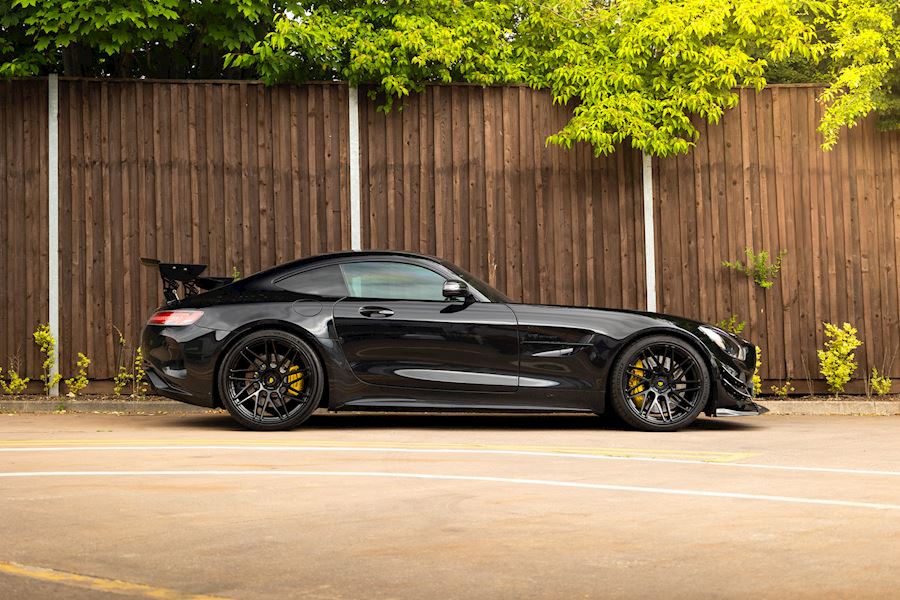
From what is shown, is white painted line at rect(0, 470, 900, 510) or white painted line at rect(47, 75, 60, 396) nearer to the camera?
white painted line at rect(0, 470, 900, 510)

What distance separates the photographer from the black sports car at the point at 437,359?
9578 mm

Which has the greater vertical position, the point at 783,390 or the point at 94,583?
the point at 783,390

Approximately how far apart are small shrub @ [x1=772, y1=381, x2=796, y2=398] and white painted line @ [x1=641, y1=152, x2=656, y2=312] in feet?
5.07

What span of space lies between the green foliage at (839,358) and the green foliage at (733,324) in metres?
0.85

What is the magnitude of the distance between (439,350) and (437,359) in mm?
74

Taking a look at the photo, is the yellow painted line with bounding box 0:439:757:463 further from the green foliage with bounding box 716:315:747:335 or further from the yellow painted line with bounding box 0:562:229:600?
the green foliage with bounding box 716:315:747:335

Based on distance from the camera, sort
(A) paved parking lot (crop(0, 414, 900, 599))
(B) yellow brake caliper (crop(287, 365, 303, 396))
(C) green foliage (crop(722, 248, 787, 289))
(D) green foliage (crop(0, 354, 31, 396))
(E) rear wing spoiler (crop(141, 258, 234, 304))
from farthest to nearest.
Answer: (C) green foliage (crop(722, 248, 787, 289)) → (D) green foliage (crop(0, 354, 31, 396)) → (E) rear wing spoiler (crop(141, 258, 234, 304)) → (B) yellow brake caliper (crop(287, 365, 303, 396)) → (A) paved parking lot (crop(0, 414, 900, 599))

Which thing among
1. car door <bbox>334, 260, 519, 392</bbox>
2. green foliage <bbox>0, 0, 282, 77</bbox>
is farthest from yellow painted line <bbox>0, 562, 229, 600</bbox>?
green foliage <bbox>0, 0, 282, 77</bbox>

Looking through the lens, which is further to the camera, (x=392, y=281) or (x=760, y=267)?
(x=760, y=267)

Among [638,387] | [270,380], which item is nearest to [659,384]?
A: [638,387]

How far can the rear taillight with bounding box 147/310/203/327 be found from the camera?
9.74 meters

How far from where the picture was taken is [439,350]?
9.58m

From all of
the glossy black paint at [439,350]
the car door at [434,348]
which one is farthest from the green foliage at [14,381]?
the car door at [434,348]

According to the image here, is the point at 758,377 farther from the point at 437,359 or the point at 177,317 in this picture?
the point at 177,317
